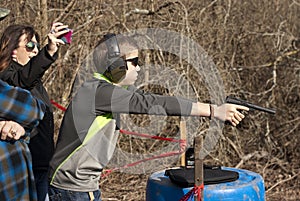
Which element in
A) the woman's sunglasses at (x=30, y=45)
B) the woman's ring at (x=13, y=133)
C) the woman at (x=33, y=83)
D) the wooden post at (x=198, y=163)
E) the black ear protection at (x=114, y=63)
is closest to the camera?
the woman's ring at (x=13, y=133)

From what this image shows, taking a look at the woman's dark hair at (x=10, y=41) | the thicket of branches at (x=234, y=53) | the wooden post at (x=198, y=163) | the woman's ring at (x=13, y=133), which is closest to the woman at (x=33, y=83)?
the woman's dark hair at (x=10, y=41)

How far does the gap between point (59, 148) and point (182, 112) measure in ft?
2.26

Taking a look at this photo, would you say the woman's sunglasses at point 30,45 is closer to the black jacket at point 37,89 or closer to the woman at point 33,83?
the woman at point 33,83

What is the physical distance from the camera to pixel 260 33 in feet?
22.5

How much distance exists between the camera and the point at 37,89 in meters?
3.12

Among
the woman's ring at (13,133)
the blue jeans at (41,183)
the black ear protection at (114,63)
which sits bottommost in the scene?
the blue jeans at (41,183)

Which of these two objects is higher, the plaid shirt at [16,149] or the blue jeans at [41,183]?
the plaid shirt at [16,149]

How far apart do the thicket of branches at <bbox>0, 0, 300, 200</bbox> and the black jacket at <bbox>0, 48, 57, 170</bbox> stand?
266cm

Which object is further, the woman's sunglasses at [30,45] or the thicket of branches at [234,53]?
the thicket of branches at [234,53]

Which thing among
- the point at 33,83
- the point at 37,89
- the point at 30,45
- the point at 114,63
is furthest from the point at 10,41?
the point at 114,63

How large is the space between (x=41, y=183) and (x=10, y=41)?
0.82 metres

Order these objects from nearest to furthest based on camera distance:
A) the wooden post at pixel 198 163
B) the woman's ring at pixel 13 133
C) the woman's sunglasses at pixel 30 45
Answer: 1. the woman's ring at pixel 13 133
2. the wooden post at pixel 198 163
3. the woman's sunglasses at pixel 30 45

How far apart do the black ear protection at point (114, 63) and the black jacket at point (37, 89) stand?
28cm

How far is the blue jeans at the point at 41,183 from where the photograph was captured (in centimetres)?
305
